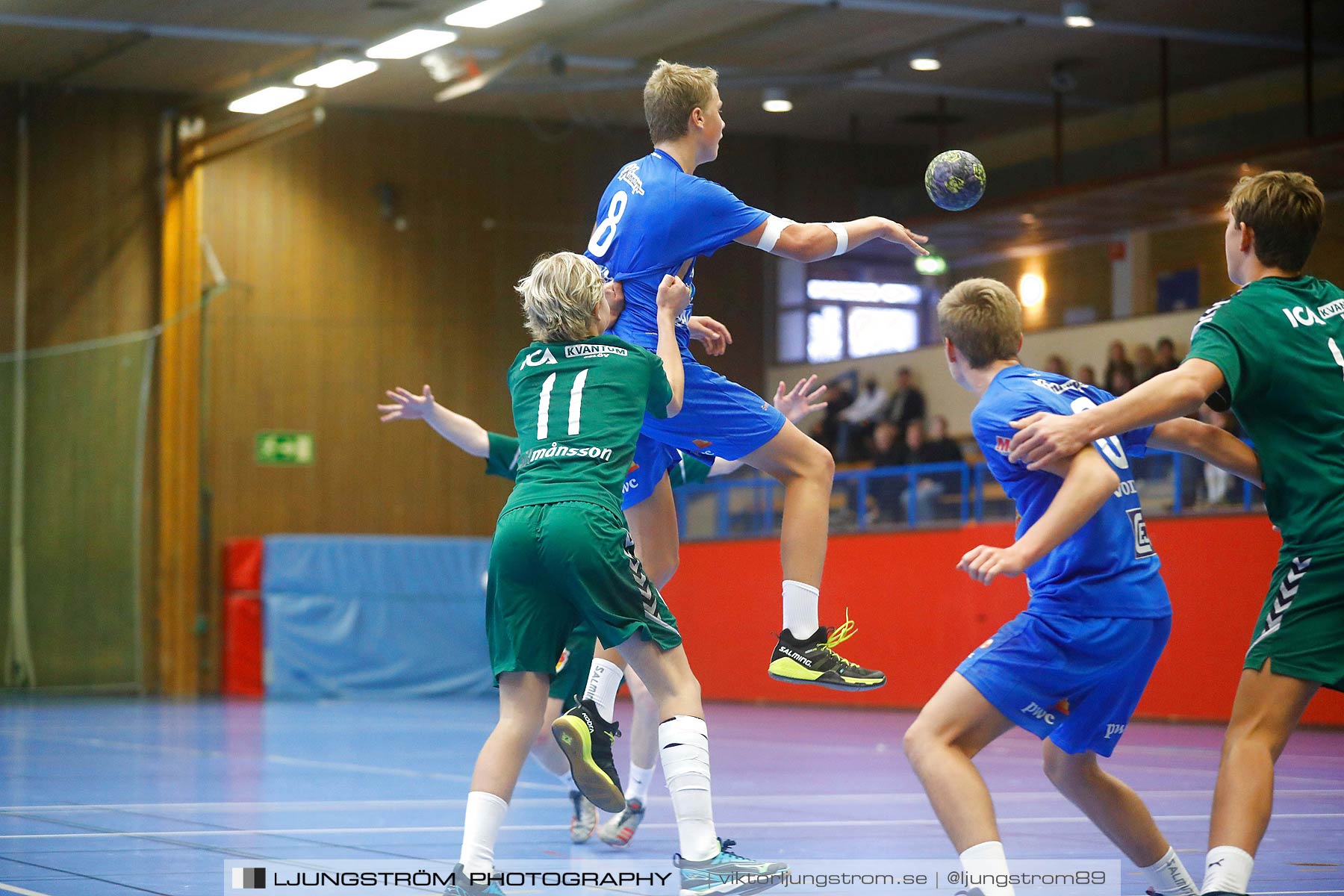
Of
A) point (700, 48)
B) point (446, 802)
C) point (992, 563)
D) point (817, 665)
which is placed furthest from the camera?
point (700, 48)

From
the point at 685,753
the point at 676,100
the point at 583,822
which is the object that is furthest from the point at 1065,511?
the point at 583,822

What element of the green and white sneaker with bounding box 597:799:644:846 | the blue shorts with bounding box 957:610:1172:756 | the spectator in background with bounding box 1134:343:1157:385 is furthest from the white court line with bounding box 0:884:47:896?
the spectator in background with bounding box 1134:343:1157:385

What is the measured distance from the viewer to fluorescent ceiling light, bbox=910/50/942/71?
20.0 metres

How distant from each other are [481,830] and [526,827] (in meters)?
2.65

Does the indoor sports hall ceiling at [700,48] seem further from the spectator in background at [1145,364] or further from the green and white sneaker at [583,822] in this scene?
the green and white sneaker at [583,822]

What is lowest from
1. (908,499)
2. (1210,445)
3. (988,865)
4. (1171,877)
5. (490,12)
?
(1171,877)

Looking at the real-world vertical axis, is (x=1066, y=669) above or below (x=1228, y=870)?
above

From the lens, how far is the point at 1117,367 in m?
17.7

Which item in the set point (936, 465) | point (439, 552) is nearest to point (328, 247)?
point (439, 552)

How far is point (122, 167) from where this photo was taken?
70.8 ft

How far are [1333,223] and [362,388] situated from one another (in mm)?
13012

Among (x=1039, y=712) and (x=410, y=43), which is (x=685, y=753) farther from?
(x=410, y=43)

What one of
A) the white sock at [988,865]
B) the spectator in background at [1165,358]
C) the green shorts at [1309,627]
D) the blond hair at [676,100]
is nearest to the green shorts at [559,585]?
the white sock at [988,865]

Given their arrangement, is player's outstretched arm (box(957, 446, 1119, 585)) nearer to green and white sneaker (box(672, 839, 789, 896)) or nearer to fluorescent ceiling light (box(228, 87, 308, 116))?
green and white sneaker (box(672, 839, 789, 896))
